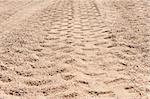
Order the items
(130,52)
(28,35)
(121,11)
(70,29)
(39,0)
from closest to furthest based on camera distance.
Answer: (130,52) < (28,35) < (70,29) < (121,11) < (39,0)

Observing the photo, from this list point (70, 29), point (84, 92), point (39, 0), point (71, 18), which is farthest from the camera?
point (39, 0)

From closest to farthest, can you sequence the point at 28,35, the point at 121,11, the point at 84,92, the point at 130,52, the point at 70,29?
the point at 84,92 → the point at 130,52 → the point at 28,35 → the point at 70,29 → the point at 121,11

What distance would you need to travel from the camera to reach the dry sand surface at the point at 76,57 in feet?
8.69

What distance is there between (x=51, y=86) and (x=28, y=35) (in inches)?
74.0

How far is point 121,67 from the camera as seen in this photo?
313 cm

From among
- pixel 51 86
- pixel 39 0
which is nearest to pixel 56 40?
pixel 51 86

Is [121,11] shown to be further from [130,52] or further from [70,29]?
[130,52]

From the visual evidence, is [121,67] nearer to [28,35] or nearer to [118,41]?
[118,41]

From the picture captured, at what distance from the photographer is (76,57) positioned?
3490 mm

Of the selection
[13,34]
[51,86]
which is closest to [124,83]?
[51,86]

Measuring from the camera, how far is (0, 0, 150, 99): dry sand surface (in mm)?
2648

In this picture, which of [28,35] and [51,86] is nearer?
[51,86]

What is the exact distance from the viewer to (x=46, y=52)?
3699mm

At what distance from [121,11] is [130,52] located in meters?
3.00
